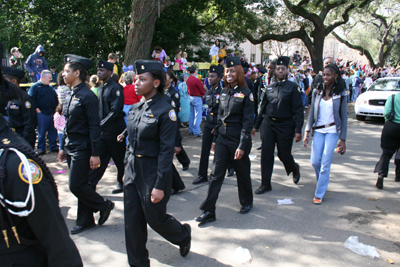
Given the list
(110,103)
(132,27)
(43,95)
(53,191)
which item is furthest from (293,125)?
(132,27)

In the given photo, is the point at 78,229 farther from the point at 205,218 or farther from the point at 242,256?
the point at 242,256

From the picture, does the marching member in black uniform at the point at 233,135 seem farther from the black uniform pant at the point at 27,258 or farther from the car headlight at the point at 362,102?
the car headlight at the point at 362,102

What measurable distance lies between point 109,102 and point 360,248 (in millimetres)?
3980

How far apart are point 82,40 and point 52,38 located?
120 cm

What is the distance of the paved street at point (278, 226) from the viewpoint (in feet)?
11.7

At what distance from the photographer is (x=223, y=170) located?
4.41 meters

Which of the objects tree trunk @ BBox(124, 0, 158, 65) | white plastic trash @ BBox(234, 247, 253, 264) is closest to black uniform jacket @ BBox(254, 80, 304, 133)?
white plastic trash @ BBox(234, 247, 253, 264)

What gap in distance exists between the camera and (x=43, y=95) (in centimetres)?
805

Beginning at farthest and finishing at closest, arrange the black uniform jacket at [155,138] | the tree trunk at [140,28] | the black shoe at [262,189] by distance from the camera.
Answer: the tree trunk at [140,28] < the black shoe at [262,189] < the black uniform jacket at [155,138]

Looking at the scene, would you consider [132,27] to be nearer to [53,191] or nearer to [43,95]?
[43,95]

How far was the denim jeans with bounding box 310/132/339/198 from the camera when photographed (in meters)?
4.95

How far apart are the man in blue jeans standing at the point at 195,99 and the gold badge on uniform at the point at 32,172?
849 centimetres

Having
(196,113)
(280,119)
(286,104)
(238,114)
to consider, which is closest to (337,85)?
(286,104)

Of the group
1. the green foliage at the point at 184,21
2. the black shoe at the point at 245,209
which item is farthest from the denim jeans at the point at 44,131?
the green foliage at the point at 184,21
